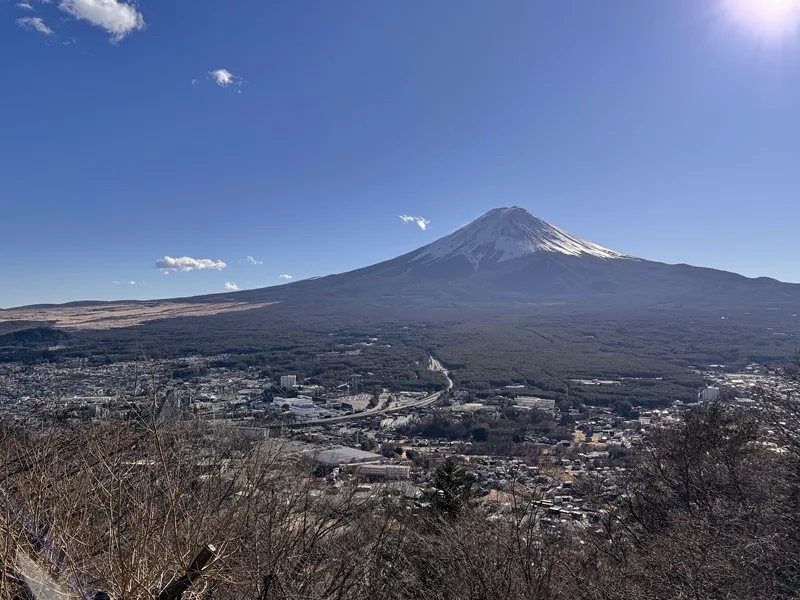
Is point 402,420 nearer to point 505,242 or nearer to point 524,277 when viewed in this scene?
point 524,277

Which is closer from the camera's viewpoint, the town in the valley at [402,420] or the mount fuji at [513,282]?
the town in the valley at [402,420]

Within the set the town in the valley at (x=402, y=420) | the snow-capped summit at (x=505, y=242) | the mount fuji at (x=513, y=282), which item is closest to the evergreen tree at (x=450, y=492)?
the town in the valley at (x=402, y=420)

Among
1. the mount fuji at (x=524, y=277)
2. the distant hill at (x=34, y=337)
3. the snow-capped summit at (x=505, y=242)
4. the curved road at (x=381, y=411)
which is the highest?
the snow-capped summit at (x=505, y=242)

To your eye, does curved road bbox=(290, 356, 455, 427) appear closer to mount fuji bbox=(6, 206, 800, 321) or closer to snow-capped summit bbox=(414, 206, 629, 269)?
mount fuji bbox=(6, 206, 800, 321)

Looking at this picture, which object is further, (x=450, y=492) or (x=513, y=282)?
(x=513, y=282)

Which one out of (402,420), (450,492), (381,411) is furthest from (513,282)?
(450,492)

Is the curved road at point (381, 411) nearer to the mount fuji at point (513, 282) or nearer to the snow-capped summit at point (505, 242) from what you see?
the mount fuji at point (513, 282)

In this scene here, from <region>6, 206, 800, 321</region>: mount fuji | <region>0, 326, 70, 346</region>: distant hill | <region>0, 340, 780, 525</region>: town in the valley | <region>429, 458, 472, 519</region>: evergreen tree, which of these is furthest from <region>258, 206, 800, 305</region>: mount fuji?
<region>429, 458, 472, 519</region>: evergreen tree

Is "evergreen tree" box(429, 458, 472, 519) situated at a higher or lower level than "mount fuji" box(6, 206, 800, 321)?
lower

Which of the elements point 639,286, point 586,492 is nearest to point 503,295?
point 639,286
